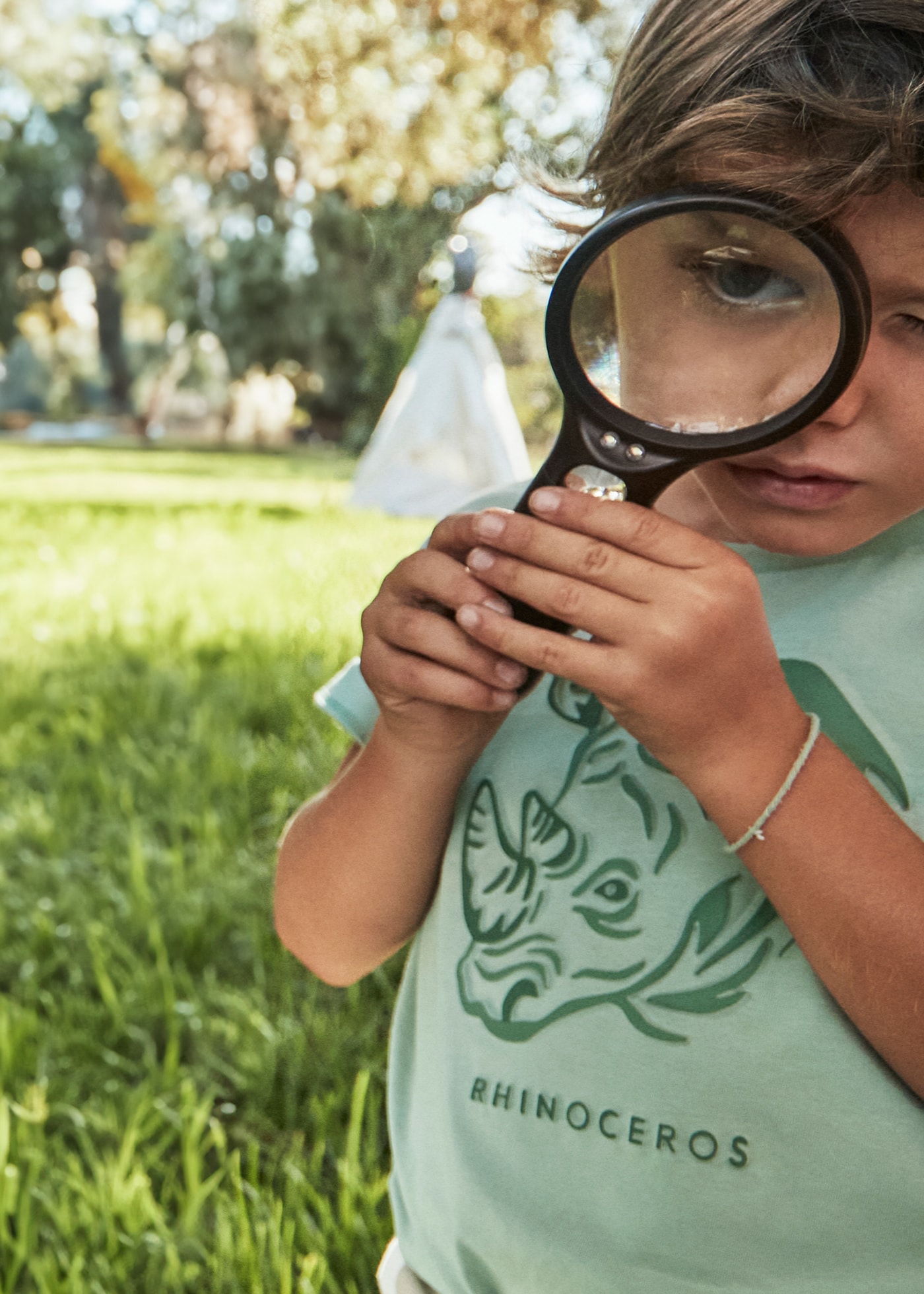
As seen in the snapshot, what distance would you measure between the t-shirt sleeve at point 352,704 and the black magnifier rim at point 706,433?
43cm

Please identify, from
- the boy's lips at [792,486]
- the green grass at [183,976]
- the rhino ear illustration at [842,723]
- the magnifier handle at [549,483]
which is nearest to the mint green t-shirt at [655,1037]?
the rhino ear illustration at [842,723]

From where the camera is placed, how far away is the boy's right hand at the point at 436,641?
92cm

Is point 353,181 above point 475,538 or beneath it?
beneath

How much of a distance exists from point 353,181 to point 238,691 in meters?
1.81

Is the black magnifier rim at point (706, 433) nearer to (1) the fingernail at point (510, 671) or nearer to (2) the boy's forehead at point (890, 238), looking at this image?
Result: (2) the boy's forehead at point (890, 238)

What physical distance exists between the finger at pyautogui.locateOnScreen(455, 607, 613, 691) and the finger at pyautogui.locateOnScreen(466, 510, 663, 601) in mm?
44

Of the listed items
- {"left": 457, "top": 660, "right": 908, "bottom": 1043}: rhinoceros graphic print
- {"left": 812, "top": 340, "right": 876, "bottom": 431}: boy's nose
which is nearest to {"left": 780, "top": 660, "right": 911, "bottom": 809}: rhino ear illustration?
{"left": 457, "top": 660, "right": 908, "bottom": 1043}: rhinoceros graphic print

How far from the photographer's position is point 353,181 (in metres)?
2.04

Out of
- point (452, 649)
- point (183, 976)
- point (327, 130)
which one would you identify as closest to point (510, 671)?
point (452, 649)

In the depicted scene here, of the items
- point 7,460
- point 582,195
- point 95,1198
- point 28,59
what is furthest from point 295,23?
point 7,460

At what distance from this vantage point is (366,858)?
1.14 metres

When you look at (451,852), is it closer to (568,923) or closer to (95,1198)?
(568,923)

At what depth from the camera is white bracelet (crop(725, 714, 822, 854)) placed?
90 cm

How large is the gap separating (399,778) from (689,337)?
44 cm
